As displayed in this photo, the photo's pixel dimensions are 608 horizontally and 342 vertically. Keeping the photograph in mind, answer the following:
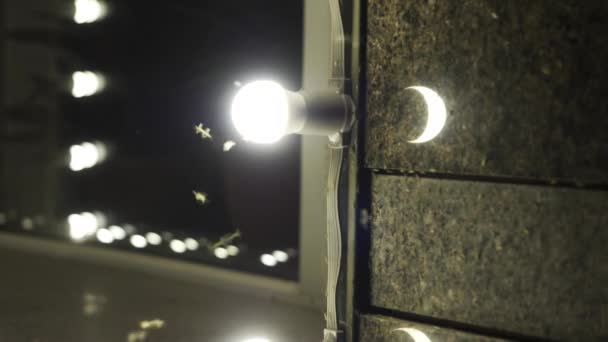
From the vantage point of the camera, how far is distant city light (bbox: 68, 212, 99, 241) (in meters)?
1.61

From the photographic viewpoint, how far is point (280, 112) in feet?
2.73

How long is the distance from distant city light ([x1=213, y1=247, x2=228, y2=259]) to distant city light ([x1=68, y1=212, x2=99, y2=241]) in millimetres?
375

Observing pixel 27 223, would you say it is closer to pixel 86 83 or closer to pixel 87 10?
pixel 86 83

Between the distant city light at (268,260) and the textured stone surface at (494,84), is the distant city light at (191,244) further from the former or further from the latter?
the textured stone surface at (494,84)

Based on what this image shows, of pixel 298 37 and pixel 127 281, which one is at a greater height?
pixel 298 37

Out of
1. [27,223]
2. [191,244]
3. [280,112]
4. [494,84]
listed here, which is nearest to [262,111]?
[280,112]

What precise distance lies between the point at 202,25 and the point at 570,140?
2.89ft

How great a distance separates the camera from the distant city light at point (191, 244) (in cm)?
145

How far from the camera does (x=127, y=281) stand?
4.80ft

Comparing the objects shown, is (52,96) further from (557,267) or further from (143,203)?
(557,267)

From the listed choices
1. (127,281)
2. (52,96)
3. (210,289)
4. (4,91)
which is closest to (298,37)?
(210,289)

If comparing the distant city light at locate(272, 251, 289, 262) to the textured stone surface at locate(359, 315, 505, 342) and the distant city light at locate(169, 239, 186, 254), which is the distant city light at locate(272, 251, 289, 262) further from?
the textured stone surface at locate(359, 315, 505, 342)

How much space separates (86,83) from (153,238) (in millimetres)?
392

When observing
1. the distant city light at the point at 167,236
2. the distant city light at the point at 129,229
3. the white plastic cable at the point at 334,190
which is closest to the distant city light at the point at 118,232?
the distant city light at the point at 129,229
